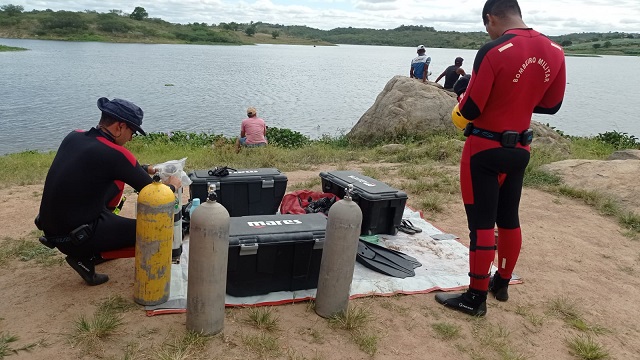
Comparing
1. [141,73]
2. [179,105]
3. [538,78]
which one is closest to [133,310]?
[538,78]

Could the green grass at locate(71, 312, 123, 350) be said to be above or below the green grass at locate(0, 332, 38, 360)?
above

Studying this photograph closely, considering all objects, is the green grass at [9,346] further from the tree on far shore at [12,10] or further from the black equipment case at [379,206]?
the tree on far shore at [12,10]

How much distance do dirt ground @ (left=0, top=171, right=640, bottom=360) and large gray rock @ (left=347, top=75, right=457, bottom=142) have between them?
25.6ft

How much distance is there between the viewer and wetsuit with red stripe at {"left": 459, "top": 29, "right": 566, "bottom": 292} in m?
3.35

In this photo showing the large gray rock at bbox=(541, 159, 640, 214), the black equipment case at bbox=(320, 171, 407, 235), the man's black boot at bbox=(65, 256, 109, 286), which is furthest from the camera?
the large gray rock at bbox=(541, 159, 640, 214)

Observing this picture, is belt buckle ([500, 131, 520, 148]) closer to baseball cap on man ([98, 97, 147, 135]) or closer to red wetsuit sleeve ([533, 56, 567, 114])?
red wetsuit sleeve ([533, 56, 567, 114])

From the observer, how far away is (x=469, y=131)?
364cm

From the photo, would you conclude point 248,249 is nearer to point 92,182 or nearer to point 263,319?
point 263,319

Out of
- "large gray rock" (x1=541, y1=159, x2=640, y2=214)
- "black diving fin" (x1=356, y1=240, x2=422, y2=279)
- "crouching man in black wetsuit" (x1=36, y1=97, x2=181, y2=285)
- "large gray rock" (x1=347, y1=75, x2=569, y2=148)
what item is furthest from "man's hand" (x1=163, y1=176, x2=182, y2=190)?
"large gray rock" (x1=347, y1=75, x2=569, y2=148)

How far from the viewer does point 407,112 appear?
507 inches

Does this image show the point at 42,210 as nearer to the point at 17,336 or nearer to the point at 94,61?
the point at 17,336

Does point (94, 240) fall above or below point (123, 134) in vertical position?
below

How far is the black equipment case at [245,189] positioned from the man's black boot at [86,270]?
1.59 metres

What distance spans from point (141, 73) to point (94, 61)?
9.28 meters
